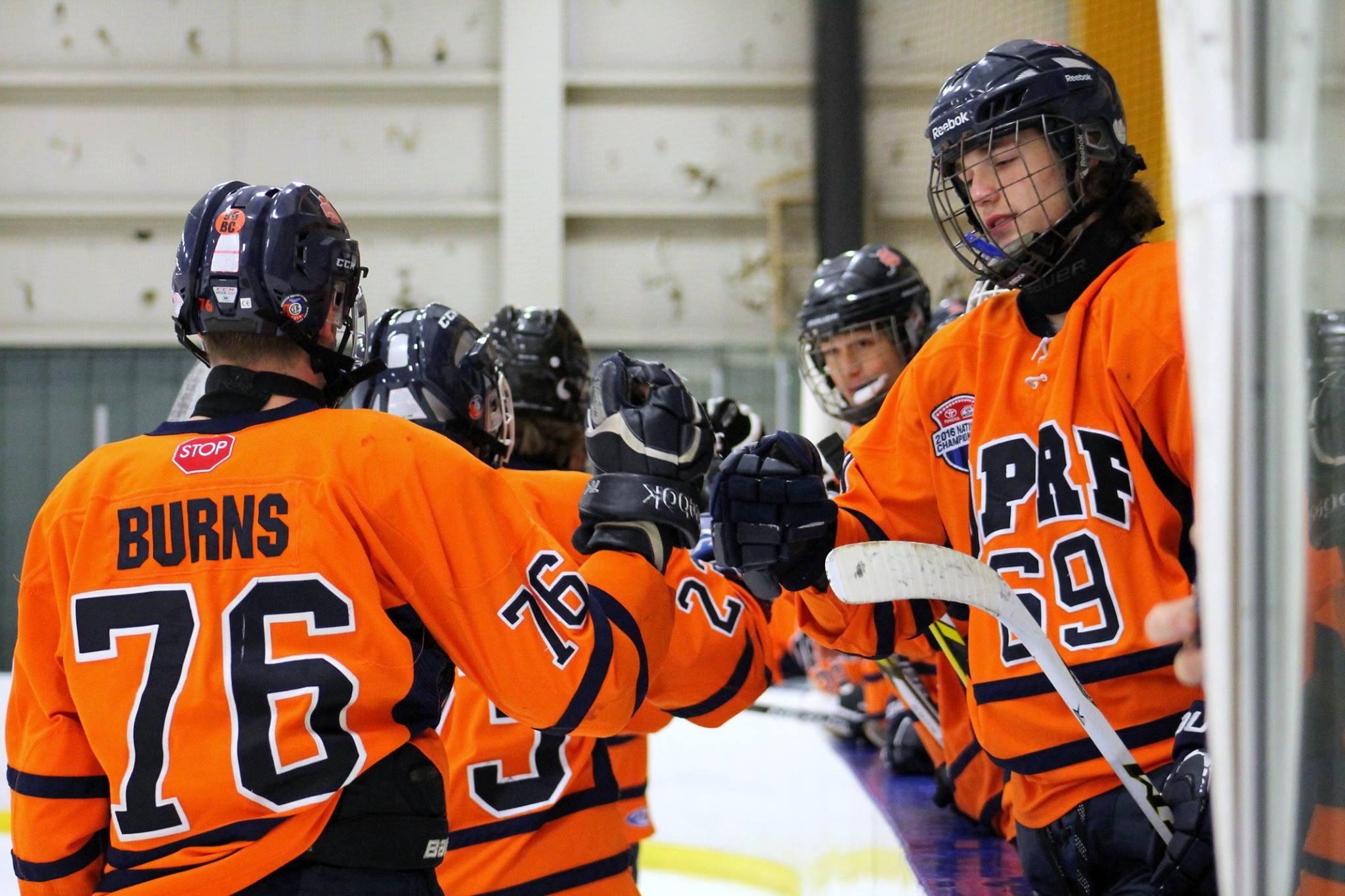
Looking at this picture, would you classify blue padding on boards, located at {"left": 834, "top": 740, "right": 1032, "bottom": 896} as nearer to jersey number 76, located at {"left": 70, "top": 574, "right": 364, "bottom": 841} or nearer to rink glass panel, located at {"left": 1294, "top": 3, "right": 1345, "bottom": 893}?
jersey number 76, located at {"left": 70, "top": 574, "right": 364, "bottom": 841}

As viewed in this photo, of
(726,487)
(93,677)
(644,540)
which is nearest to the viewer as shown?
(93,677)

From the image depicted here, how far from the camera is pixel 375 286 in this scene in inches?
351

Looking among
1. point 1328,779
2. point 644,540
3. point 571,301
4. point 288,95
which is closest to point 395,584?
point 644,540

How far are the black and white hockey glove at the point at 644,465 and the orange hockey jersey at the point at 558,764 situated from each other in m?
0.36

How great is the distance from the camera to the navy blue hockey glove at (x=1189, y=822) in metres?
1.37

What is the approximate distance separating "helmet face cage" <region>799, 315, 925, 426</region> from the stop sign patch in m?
1.63

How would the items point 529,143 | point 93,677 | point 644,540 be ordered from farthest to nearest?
point 529,143 → point 644,540 → point 93,677

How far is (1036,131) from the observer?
1.70 m

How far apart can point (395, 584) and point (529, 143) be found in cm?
780

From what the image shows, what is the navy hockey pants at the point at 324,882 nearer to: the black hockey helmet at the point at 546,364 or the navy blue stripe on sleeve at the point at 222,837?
the navy blue stripe on sleeve at the point at 222,837

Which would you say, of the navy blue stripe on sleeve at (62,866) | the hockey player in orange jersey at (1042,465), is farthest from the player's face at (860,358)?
the navy blue stripe on sleeve at (62,866)

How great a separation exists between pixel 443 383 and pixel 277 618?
800mm

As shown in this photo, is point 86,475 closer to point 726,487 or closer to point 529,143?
point 726,487

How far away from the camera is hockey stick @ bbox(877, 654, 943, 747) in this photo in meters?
2.73
